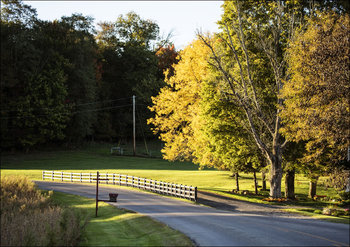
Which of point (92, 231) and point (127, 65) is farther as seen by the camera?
point (127, 65)

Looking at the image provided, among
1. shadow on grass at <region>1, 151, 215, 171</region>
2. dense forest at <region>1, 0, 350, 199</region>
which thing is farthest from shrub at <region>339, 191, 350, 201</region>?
shadow on grass at <region>1, 151, 215, 171</region>

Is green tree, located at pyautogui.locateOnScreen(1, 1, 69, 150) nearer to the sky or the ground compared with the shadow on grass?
nearer to the sky

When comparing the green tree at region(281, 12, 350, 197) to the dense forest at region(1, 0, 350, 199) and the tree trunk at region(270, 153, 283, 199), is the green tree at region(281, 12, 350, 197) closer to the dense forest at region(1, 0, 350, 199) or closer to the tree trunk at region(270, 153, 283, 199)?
the dense forest at region(1, 0, 350, 199)

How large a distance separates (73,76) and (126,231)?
5744cm

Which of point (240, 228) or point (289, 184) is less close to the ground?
point (289, 184)

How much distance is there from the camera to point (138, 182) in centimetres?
3775

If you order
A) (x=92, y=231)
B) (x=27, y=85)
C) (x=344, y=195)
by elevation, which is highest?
(x=27, y=85)

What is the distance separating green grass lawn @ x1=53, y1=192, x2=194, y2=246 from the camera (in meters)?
16.2

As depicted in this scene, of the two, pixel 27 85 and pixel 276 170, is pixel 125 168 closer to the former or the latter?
pixel 27 85

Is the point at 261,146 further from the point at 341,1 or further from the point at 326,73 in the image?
the point at 341,1

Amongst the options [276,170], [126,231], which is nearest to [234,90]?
[276,170]

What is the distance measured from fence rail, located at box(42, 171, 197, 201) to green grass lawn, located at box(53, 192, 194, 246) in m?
6.50

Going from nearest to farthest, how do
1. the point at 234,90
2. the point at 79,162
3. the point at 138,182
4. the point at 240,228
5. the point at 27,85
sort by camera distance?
the point at 240,228, the point at 234,90, the point at 138,182, the point at 79,162, the point at 27,85

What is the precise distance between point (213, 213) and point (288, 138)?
850 centimetres
